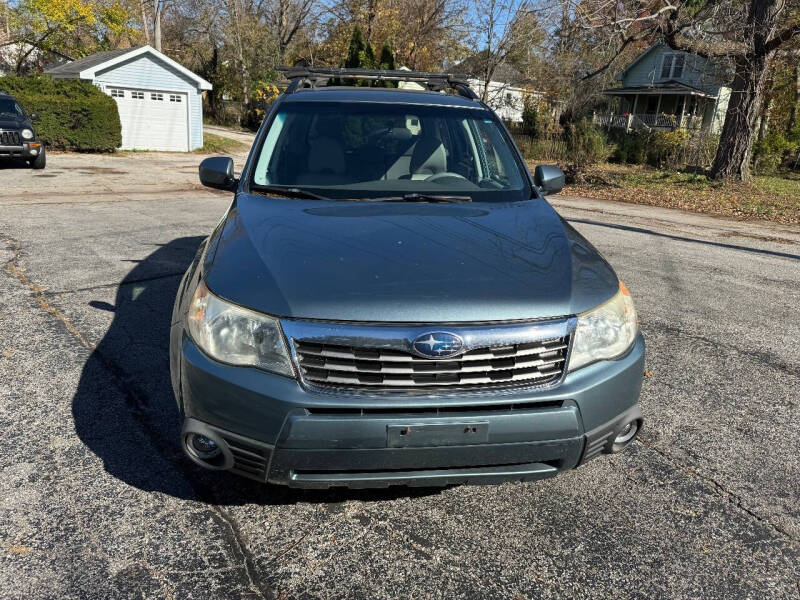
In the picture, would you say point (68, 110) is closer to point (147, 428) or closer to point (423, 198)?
point (147, 428)

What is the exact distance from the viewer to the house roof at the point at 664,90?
4100 cm

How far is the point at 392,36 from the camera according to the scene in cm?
3794

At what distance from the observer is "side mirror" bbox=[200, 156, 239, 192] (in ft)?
12.2

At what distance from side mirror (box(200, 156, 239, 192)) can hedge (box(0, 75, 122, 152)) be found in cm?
2062

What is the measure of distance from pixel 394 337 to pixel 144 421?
186 cm

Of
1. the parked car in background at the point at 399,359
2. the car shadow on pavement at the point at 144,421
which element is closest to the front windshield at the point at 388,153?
the parked car in background at the point at 399,359

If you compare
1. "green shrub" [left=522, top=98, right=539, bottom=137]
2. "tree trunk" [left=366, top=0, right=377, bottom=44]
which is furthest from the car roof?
"tree trunk" [left=366, top=0, right=377, bottom=44]

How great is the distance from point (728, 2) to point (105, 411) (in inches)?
757

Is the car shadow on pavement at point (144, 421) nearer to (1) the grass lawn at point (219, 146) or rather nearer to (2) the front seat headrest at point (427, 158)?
(2) the front seat headrest at point (427, 158)

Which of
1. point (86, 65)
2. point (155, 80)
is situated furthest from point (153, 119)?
point (86, 65)

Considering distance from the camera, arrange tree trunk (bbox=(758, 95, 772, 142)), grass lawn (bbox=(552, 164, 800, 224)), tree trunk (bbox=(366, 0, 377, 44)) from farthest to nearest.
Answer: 1. tree trunk (bbox=(366, 0, 377, 44))
2. tree trunk (bbox=(758, 95, 772, 142))
3. grass lawn (bbox=(552, 164, 800, 224))

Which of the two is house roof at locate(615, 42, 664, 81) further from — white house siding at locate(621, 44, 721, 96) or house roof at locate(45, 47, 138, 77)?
house roof at locate(45, 47, 138, 77)

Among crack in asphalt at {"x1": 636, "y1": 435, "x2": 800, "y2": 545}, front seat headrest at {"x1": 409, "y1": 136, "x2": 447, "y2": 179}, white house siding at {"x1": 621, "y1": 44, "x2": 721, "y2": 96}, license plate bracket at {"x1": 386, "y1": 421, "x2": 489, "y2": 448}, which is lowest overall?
crack in asphalt at {"x1": 636, "y1": 435, "x2": 800, "y2": 545}

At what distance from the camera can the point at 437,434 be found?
6.97 feet
